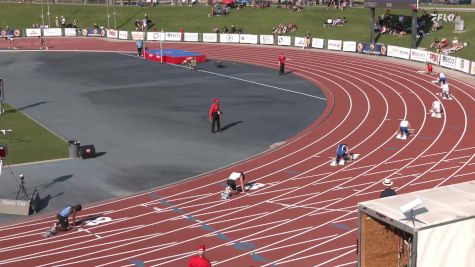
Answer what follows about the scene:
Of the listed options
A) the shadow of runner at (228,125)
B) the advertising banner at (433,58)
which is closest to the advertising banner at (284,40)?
the advertising banner at (433,58)

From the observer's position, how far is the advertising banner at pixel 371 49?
56125 millimetres

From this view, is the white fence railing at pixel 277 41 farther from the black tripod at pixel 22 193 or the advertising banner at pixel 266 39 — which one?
the black tripod at pixel 22 193

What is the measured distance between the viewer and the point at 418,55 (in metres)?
52.4

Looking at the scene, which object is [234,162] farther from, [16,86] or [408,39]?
[408,39]

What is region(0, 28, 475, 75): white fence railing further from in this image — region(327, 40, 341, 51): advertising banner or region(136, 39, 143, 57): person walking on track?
region(136, 39, 143, 57): person walking on track

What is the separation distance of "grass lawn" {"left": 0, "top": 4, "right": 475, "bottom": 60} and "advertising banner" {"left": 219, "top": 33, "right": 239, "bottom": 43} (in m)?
3.78

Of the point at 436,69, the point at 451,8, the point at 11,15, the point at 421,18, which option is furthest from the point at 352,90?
the point at 11,15

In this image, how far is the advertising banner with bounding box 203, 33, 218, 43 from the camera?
6888 cm

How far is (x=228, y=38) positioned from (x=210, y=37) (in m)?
2.28

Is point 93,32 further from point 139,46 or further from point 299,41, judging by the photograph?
point 299,41

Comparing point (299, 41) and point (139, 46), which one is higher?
point (299, 41)

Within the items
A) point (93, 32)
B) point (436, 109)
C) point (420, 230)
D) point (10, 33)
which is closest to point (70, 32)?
point (93, 32)

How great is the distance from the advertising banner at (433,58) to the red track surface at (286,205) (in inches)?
596

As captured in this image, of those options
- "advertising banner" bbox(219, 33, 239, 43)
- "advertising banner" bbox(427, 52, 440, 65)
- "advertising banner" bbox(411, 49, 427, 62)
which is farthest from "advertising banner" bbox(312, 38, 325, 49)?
"advertising banner" bbox(427, 52, 440, 65)
